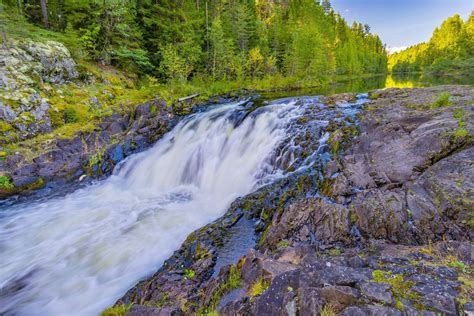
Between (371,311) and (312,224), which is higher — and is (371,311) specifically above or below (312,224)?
above

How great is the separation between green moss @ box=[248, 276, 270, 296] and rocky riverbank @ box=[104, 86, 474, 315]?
18 millimetres

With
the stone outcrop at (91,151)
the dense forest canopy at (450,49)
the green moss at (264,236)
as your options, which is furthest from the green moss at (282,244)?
the dense forest canopy at (450,49)

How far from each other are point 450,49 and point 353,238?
74.2 meters

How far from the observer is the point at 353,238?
168 inches

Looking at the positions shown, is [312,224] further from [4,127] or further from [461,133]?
[4,127]

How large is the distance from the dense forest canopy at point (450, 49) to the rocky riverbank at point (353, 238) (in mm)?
54582

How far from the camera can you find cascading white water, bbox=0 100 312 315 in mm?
5027

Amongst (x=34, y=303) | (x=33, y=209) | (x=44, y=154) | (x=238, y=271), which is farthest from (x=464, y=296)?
(x=44, y=154)

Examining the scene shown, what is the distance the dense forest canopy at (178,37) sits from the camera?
16.1 meters

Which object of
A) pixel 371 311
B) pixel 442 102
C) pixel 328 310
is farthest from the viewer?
pixel 442 102

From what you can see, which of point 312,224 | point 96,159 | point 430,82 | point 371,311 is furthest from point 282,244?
point 430,82

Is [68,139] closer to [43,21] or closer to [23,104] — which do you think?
[23,104]

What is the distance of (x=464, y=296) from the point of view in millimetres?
2281

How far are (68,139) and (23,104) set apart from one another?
2.34m
